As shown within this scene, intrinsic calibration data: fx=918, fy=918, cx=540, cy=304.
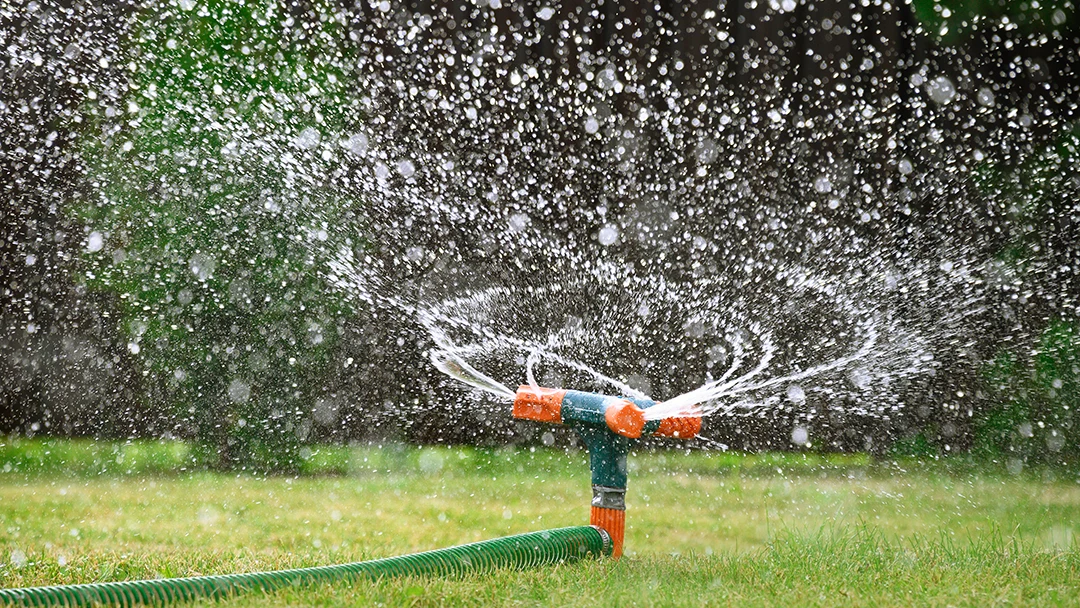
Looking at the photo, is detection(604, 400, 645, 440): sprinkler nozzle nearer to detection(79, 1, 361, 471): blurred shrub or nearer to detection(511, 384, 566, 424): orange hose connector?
detection(511, 384, 566, 424): orange hose connector

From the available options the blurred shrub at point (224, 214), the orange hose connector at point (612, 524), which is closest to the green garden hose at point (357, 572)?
the orange hose connector at point (612, 524)

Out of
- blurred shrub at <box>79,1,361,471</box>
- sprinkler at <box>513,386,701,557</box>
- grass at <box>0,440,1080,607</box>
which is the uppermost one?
blurred shrub at <box>79,1,361,471</box>

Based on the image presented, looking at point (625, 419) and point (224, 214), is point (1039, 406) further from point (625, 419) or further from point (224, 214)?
point (224, 214)

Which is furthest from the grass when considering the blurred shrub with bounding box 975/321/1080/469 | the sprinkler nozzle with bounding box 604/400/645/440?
the sprinkler nozzle with bounding box 604/400/645/440

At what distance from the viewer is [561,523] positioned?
2.73m

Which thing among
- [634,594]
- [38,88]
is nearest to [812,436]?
[634,594]

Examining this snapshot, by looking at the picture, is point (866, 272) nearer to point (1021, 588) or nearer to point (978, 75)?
point (978, 75)

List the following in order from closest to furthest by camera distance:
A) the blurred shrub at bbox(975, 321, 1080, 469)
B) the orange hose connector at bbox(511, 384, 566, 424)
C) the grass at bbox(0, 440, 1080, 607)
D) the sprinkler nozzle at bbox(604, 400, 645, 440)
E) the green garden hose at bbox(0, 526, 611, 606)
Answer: the green garden hose at bbox(0, 526, 611, 606), the grass at bbox(0, 440, 1080, 607), the sprinkler nozzle at bbox(604, 400, 645, 440), the orange hose connector at bbox(511, 384, 566, 424), the blurred shrub at bbox(975, 321, 1080, 469)

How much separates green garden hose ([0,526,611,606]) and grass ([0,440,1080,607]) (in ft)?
0.19

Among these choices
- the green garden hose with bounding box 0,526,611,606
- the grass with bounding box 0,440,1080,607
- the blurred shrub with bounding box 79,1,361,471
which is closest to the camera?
the green garden hose with bounding box 0,526,611,606

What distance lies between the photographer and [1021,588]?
1.69 metres

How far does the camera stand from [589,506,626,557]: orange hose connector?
1966 millimetres

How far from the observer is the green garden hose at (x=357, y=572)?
143 cm

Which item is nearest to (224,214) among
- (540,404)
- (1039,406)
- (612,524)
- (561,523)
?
(561,523)
